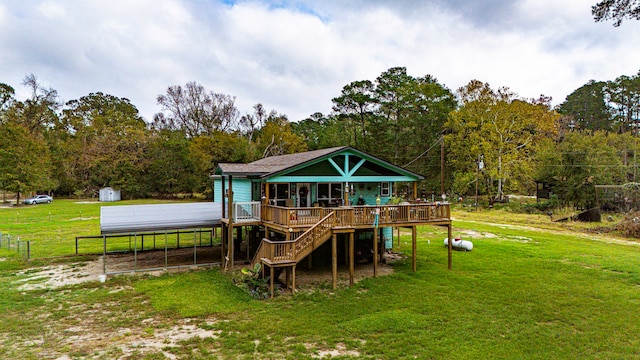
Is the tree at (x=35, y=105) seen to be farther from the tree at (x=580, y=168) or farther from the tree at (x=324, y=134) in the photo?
the tree at (x=580, y=168)

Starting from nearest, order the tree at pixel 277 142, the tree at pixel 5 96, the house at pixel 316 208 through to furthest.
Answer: the house at pixel 316 208
the tree at pixel 277 142
the tree at pixel 5 96

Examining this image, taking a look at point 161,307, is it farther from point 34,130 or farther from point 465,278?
point 34,130

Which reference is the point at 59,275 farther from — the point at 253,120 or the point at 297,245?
the point at 253,120

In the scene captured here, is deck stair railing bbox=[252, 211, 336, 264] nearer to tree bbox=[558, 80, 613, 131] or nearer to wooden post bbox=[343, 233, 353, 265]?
wooden post bbox=[343, 233, 353, 265]

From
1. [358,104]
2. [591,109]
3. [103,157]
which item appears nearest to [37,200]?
[103,157]

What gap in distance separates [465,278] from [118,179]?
4972 cm

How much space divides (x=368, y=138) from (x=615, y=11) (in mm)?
41984

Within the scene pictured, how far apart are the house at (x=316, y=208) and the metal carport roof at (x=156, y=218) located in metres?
1.13

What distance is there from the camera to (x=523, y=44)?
1006 inches

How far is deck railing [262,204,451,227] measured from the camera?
13180 millimetres

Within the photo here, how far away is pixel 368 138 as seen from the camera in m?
52.5

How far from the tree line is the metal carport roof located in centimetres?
2855

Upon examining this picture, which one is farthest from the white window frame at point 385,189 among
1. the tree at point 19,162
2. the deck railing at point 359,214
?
the tree at point 19,162

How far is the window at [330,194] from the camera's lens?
17.1 m
